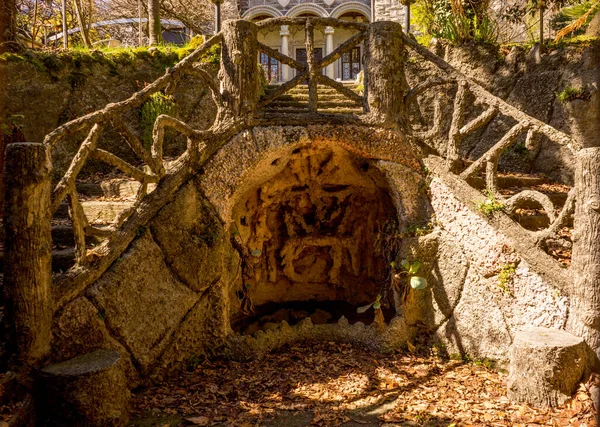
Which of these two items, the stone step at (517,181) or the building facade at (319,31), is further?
the building facade at (319,31)

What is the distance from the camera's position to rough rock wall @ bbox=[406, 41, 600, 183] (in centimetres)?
792

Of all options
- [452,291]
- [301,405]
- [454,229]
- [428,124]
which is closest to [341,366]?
[301,405]

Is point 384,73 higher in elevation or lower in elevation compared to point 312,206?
higher

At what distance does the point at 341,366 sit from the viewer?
5.46 metres

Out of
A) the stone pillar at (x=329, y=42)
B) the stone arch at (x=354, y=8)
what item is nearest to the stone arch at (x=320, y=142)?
the stone pillar at (x=329, y=42)

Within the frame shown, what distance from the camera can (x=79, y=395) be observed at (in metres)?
3.74

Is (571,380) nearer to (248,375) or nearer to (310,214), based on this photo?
(248,375)

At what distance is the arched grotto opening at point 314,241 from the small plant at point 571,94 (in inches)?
148

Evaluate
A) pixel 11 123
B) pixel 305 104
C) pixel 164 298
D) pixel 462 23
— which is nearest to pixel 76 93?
pixel 11 123

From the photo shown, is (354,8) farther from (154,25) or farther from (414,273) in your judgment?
(414,273)

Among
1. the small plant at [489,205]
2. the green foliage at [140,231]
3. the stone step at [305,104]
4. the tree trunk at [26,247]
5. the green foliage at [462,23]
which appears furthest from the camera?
the green foliage at [462,23]

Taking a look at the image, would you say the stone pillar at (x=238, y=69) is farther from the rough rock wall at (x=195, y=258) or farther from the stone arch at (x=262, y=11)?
the stone arch at (x=262, y=11)

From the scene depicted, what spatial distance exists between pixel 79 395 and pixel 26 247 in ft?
4.10

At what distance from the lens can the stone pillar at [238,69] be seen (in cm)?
549
